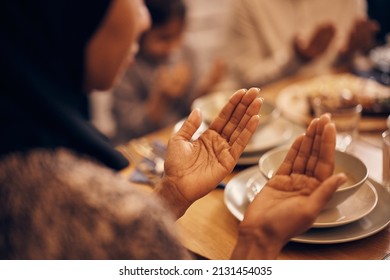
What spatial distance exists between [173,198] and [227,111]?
0.19 m

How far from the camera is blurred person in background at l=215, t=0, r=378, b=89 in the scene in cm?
209

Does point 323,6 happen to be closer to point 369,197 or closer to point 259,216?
point 369,197

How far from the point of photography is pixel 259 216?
0.66 metres

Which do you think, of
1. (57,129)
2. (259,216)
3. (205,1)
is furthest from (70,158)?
(205,1)

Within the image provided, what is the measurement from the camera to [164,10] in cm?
190

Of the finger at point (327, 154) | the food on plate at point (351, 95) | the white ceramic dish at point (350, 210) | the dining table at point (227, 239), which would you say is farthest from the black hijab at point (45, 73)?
the food on plate at point (351, 95)

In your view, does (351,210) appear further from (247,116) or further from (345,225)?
(247,116)

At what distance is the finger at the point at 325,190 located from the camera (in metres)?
0.61

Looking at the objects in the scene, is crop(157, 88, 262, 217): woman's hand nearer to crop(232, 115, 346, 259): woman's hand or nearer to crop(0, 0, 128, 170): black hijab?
crop(232, 115, 346, 259): woman's hand

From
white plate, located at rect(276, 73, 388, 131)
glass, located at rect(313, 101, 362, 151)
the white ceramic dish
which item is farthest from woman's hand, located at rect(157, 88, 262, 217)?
white plate, located at rect(276, 73, 388, 131)

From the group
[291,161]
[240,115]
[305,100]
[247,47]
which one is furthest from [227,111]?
[247,47]

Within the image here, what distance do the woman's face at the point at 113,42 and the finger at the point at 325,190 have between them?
26.7 inches

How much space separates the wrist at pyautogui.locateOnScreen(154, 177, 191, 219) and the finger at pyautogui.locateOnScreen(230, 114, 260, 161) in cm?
12
